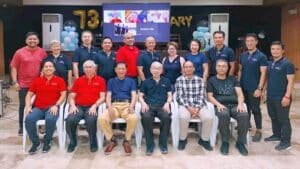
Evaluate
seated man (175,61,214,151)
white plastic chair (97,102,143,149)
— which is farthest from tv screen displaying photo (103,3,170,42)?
white plastic chair (97,102,143,149)

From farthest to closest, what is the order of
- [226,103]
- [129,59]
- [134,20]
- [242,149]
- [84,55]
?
1. [134,20]
2. [129,59]
3. [84,55]
4. [226,103]
5. [242,149]

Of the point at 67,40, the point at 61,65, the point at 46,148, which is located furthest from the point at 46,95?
the point at 67,40

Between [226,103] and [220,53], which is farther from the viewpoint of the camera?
[220,53]

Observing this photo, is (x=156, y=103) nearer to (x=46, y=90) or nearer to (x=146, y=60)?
(x=146, y=60)

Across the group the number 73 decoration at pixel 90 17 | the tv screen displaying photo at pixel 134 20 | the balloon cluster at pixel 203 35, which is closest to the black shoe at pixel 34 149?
the tv screen displaying photo at pixel 134 20

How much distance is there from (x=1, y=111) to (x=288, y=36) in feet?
30.2

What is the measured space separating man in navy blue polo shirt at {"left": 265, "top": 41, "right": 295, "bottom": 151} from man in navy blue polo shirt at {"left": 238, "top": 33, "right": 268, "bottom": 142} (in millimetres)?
148

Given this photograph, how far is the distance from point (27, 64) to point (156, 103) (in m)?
1.71

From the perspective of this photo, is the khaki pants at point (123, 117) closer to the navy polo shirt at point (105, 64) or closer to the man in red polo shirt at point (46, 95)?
the man in red polo shirt at point (46, 95)

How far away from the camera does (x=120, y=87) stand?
5.32 m

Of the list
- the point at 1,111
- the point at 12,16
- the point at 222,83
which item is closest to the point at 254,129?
the point at 222,83

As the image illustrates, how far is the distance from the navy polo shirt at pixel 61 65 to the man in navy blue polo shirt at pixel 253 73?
2.22m

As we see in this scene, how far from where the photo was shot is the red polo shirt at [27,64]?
5586mm

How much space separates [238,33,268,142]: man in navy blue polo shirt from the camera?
5.43m
